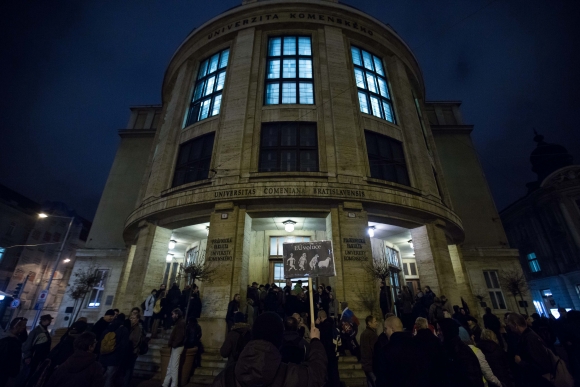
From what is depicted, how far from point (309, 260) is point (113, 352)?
483 cm

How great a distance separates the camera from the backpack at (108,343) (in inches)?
218

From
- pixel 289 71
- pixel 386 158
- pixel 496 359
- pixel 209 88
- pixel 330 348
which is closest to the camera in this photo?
pixel 496 359

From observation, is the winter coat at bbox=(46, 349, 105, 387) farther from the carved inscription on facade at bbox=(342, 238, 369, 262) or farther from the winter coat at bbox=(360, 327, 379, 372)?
the carved inscription on facade at bbox=(342, 238, 369, 262)

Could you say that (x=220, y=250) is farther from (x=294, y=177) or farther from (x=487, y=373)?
(x=487, y=373)

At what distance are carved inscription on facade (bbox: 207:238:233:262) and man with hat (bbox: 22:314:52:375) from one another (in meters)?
5.86

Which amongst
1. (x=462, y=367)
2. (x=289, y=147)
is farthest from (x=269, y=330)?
(x=289, y=147)

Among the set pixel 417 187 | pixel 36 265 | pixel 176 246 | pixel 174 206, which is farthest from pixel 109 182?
pixel 36 265

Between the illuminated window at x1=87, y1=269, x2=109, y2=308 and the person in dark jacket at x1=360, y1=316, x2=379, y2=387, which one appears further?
the illuminated window at x1=87, y1=269, x2=109, y2=308

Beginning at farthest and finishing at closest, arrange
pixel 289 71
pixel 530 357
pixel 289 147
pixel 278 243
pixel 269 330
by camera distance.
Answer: pixel 289 71
pixel 278 243
pixel 289 147
pixel 530 357
pixel 269 330

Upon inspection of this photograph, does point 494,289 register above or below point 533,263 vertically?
below

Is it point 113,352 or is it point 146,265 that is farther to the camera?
point 146,265

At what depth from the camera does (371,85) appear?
696 inches

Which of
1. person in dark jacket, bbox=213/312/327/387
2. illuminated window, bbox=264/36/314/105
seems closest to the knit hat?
person in dark jacket, bbox=213/312/327/387

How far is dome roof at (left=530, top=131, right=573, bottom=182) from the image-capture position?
38.5 m
